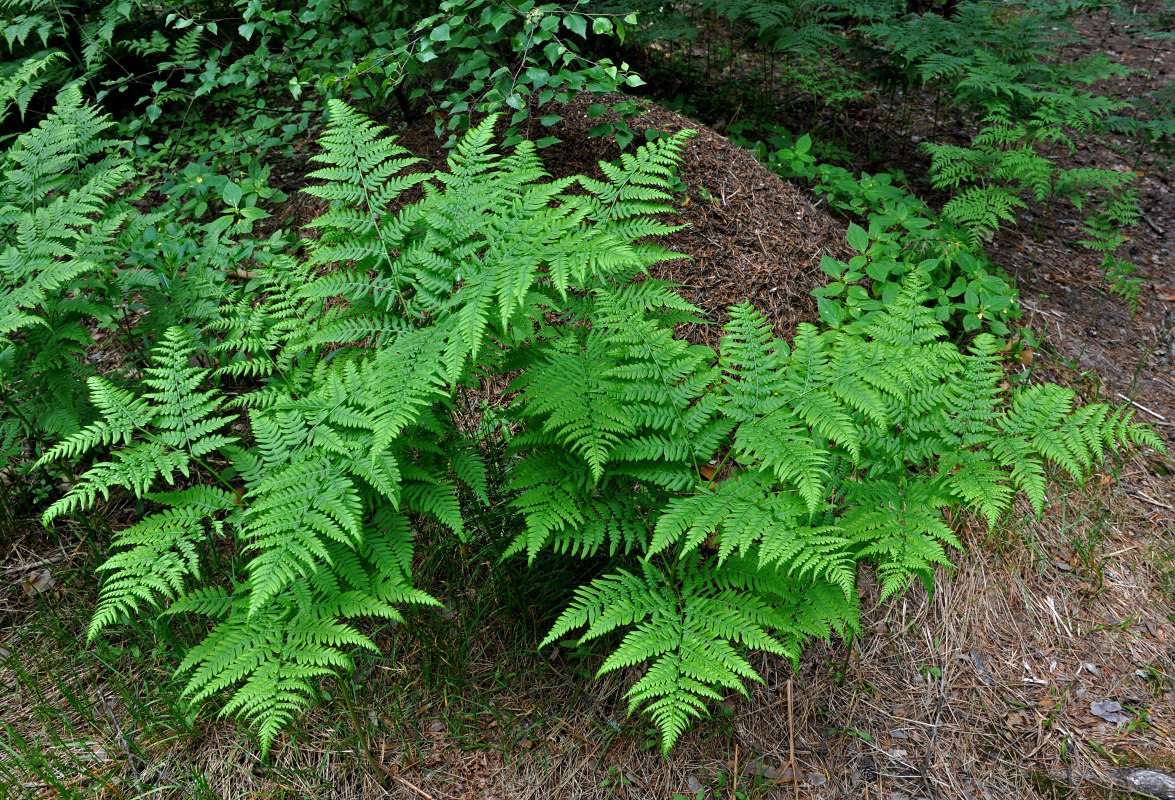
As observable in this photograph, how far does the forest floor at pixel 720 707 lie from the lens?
2.48m

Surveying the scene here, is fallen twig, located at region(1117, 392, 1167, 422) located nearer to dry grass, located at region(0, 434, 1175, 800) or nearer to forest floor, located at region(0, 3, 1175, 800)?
forest floor, located at region(0, 3, 1175, 800)

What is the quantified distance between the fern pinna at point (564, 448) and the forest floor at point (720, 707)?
10.7 inches

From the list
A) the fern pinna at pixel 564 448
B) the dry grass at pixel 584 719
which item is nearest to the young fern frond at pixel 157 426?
the fern pinna at pixel 564 448

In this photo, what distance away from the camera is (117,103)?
5074 mm

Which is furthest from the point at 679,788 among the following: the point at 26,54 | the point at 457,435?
the point at 26,54

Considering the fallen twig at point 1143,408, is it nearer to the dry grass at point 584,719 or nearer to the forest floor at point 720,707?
the forest floor at point 720,707

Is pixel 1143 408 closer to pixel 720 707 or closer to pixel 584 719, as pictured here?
pixel 720 707

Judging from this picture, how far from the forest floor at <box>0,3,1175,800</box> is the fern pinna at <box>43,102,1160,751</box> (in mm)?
272

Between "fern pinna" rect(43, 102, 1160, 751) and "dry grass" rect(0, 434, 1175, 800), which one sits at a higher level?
"fern pinna" rect(43, 102, 1160, 751)

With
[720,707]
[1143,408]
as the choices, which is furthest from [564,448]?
[1143,408]

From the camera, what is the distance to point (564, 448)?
2.34 meters

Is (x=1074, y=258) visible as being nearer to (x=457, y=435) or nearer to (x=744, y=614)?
(x=744, y=614)

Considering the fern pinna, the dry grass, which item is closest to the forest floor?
the dry grass

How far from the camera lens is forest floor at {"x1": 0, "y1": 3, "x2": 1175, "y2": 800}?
8.13 ft
